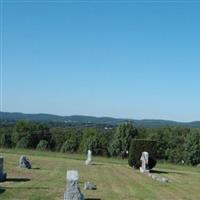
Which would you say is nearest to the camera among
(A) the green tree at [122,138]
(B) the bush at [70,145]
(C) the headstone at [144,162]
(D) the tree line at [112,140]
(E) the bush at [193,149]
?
(C) the headstone at [144,162]

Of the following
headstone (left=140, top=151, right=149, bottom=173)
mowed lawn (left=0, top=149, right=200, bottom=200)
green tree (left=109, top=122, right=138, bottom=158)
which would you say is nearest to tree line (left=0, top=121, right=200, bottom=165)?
green tree (left=109, top=122, right=138, bottom=158)

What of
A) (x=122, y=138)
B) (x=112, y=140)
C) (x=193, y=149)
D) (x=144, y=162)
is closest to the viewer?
(x=144, y=162)

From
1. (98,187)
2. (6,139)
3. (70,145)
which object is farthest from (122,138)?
(98,187)

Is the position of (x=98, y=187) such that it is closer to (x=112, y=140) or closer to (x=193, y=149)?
(x=193, y=149)

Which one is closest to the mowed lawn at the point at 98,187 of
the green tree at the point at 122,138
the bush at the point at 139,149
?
the bush at the point at 139,149

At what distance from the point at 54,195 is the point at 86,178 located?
23.5 feet

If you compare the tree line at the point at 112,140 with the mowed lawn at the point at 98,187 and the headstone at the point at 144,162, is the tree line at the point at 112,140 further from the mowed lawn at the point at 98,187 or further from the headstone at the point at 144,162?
the mowed lawn at the point at 98,187

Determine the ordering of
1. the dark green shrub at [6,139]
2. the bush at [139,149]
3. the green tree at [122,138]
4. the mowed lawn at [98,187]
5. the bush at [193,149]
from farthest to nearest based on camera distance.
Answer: the dark green shrub at [6,139] → the green tree at [122,138] → the bush at [193,149] → the bush at [139,149] → the mowed lawn at [98,187]

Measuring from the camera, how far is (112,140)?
90.9 metres

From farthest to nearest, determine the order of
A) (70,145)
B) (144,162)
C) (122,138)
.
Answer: (70,145) → (122,138) → (144,162)

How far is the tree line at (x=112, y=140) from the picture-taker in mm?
83150

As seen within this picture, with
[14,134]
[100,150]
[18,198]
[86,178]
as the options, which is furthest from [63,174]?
[14,134]

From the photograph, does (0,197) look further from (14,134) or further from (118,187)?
(14,134)

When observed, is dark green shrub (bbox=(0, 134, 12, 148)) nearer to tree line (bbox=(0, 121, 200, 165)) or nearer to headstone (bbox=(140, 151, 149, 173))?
tree line (bbox=(0, 121, 200, 165))
